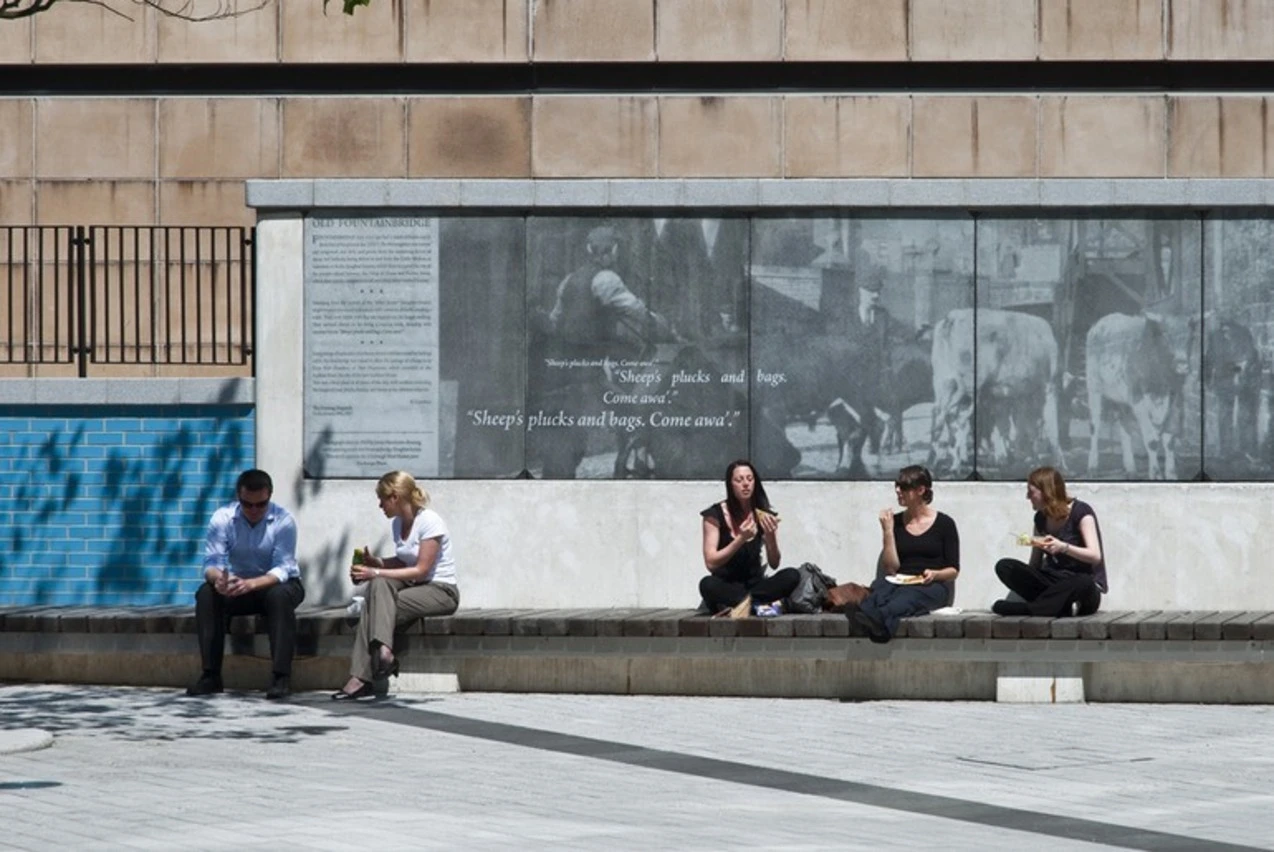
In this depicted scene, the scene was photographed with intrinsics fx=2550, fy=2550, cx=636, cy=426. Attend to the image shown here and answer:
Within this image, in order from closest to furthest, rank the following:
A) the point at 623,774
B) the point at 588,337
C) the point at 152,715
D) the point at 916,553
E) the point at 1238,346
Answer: the point at 623,774
the point at 152,715
the point at 916,553
the point at 1238,346
the point at 588,337

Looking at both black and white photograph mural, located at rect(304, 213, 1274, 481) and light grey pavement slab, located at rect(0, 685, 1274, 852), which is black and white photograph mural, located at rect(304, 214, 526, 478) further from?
light grey pavement slab, located at rect(0, 685, 1274, 852)

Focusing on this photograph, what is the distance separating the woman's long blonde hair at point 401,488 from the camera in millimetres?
14578

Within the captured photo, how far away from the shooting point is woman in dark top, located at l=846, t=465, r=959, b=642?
47.3 feet

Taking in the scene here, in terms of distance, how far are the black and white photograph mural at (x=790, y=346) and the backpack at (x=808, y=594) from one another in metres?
1.02

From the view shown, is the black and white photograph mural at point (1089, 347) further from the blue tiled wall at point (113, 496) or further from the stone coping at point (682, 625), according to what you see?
the blue tiled wall at point (113, 496)

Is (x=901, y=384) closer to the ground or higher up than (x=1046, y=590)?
higher up

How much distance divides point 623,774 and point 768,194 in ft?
17.4

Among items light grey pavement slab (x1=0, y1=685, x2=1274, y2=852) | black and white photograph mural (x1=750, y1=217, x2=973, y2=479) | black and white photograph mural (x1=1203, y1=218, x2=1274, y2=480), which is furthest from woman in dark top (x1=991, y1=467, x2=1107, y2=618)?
black and white photograph mural (x1=1203, y1=218, x2=1274, y2=480)

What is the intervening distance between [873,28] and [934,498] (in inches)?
236

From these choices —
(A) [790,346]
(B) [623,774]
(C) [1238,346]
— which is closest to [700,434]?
(A) [790,346]

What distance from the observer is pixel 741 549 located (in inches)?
577

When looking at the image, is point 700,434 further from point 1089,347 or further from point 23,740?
point 23,740

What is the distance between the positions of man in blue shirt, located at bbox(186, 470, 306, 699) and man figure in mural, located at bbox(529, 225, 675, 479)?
6.16ft

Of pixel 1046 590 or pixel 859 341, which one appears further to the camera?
pixel 859 341
